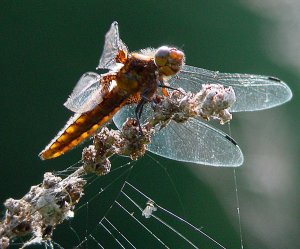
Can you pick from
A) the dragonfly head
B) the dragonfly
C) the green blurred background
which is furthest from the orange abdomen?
the green blurred background

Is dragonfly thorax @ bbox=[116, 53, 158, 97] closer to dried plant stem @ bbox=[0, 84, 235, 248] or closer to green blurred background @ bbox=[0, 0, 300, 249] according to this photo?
dried plant stem @ bbox=[0, 84, 235, 248]

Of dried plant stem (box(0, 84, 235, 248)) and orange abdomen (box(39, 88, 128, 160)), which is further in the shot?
orange abdomen (box(39, 88, 128, 160))

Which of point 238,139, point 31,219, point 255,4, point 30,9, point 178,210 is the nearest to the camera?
point 31,219

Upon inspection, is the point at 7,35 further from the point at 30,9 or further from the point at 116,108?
the point at 116,108

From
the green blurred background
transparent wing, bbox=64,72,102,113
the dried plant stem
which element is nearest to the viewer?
the dried plant stem

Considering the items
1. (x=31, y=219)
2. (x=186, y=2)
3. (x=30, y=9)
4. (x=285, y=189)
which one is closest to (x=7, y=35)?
(x=30, y=9)

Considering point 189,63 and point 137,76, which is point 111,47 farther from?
point 189,63
